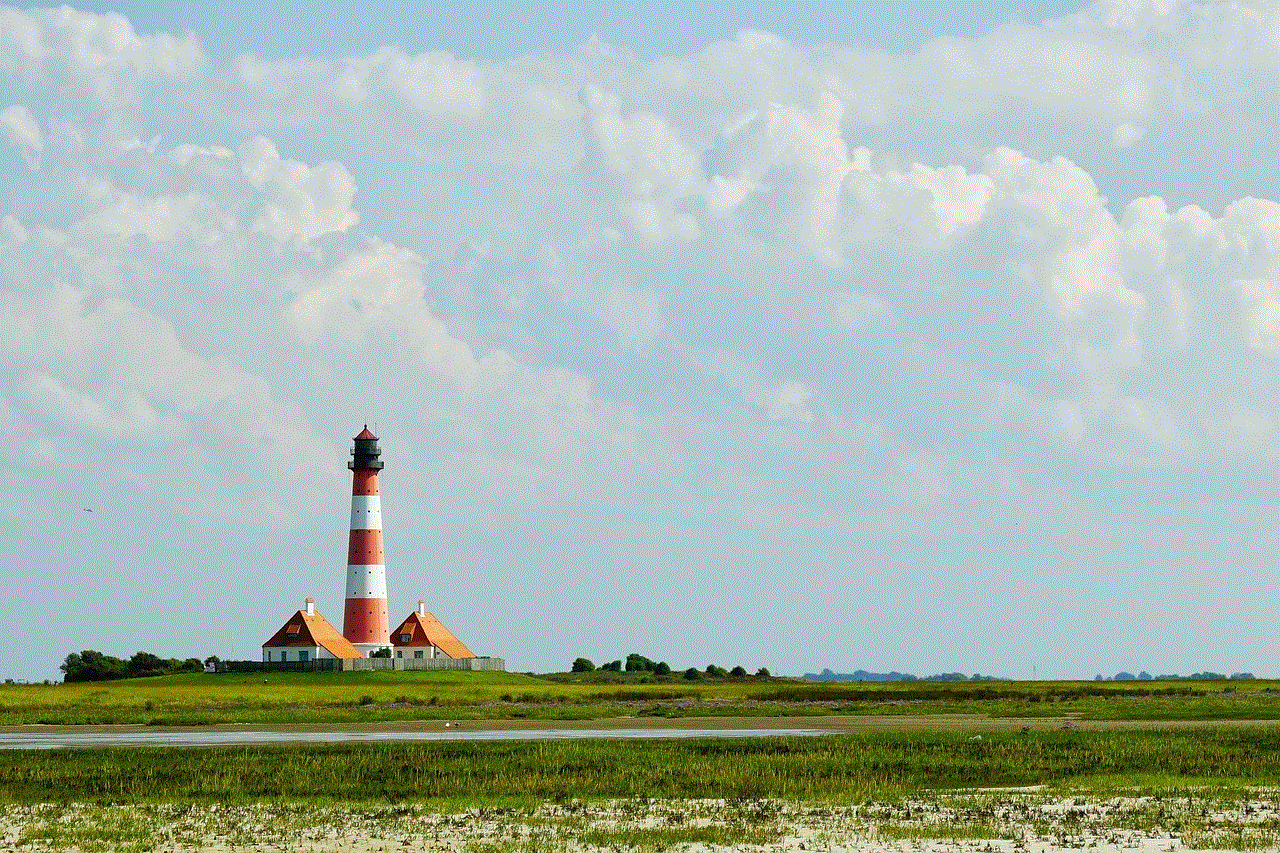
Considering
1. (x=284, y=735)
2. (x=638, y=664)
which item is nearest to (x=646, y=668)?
(x=638, y=664)

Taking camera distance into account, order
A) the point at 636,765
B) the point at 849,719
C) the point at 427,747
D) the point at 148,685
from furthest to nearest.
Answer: the point at 148,685 < the point at 849,719 < the point at 427,747 < the point at 636,765

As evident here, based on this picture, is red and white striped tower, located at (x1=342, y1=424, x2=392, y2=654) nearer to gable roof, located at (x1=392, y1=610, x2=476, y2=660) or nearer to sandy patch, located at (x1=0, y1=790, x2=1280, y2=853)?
gable roof, located at (x1=392, y1=610, x2=476, y2=660)

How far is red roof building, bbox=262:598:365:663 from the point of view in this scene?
126m

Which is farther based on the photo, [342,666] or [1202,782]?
[342,666]

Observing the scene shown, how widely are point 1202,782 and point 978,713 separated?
1585 inches

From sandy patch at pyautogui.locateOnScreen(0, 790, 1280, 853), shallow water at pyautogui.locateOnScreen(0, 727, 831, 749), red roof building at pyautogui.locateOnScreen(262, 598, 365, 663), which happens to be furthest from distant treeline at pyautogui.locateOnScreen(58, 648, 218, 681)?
sandy patch at pyautogui.locateOnScreen(0, 790, 1280, 853)

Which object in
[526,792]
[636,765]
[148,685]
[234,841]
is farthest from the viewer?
[148,685]

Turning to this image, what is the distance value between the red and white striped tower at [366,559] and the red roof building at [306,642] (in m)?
1.11

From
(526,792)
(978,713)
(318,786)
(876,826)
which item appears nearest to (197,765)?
(318,786)

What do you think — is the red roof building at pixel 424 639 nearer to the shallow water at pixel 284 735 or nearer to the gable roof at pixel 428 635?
the gable roof at pixel 428 635

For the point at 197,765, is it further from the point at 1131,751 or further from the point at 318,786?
the point at 1131,751

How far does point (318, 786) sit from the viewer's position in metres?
39.4

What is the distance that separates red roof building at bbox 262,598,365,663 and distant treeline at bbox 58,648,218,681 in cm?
885

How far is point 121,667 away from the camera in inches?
5497
